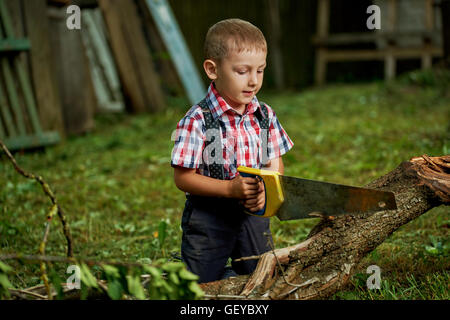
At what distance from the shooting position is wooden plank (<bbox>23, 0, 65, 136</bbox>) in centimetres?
605

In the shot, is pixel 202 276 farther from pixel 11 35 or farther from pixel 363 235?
pixel 11 35

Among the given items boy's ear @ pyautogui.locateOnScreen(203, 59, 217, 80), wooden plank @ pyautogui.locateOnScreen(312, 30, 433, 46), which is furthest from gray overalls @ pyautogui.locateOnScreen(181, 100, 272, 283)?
wooden plank @ pyautogui.locateOnScreen(312, 30, 433, 46)

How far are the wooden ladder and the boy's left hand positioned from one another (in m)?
4.25

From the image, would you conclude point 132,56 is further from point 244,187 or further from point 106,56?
point 244,187

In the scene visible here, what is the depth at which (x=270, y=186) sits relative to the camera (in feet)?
7.27

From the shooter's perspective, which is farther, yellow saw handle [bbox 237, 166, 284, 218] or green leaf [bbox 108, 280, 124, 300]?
yellow saw handle [bbox 237, 166, 284, 218]

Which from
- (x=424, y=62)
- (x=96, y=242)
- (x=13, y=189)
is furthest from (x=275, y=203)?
(x=424, y=62)

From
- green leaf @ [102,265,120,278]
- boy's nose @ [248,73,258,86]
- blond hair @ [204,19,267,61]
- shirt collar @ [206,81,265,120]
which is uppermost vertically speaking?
blond hair @ [204,19,267,61]

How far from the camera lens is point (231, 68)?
2.29 metres

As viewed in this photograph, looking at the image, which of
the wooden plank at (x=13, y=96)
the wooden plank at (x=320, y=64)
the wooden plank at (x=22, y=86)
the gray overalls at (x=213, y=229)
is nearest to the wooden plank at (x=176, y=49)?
the wooden plank at (x=22, y=86)

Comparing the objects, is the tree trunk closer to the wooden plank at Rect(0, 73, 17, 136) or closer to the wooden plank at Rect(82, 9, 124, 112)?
the wooden plank at Rect(0, 73, 17, 136)

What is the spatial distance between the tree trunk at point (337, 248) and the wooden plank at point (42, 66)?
15.4ft

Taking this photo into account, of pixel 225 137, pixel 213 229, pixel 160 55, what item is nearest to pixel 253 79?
pixel 225 137

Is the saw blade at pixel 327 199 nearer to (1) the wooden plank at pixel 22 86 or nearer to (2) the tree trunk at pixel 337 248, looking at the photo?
(2) the tree trunk at pixel 337 248
